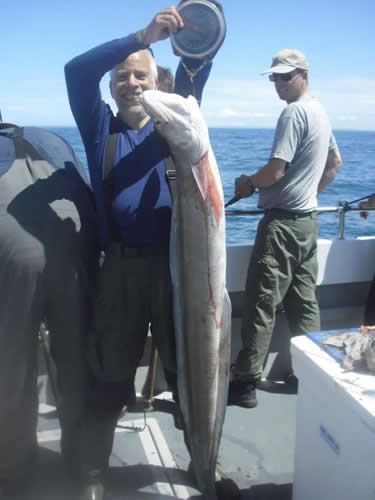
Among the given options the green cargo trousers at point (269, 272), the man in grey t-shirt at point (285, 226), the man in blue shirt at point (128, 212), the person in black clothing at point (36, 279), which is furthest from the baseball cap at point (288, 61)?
the person in black clothing at point (36, 279)

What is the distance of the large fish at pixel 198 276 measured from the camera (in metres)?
1.61

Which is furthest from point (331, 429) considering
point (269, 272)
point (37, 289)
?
point (269, 272)

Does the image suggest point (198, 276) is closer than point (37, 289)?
Yes

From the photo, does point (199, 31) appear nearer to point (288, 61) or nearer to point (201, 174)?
point (201, 174)

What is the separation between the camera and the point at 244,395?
10.6 ft

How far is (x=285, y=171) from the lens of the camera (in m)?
3.18

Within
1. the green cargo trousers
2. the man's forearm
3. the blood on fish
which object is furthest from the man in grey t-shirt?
→ the blood on fish

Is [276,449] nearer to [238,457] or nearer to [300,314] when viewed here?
[238,457]

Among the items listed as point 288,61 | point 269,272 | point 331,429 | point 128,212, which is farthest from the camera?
point 288,61

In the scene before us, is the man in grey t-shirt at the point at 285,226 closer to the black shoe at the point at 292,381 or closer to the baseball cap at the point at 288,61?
the baseball cap at the point at 288,61

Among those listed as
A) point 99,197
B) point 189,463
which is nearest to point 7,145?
point 99,197

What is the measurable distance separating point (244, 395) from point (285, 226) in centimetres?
119

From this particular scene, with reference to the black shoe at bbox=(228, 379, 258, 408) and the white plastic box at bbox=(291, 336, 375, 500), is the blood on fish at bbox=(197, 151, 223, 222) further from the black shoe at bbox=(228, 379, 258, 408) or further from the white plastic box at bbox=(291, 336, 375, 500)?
the black shoe at bbox=(228, 379, 258, 408)

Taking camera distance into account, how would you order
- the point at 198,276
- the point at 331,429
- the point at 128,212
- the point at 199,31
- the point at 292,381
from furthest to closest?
1. the point at 292,381
2. the point at 128,212
3. the point at 199,31
4. the point at 198,276
5. the point at 331,429
